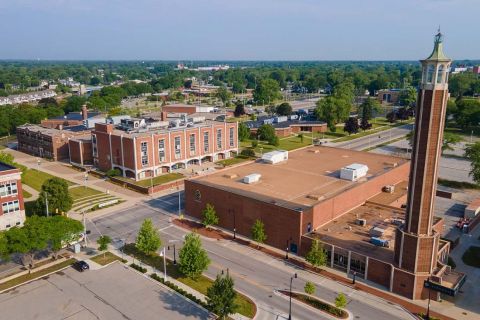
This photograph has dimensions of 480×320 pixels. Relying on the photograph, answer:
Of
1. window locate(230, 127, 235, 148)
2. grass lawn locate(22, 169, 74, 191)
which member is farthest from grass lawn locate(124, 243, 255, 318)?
window locate(230, 127, 235, 148)

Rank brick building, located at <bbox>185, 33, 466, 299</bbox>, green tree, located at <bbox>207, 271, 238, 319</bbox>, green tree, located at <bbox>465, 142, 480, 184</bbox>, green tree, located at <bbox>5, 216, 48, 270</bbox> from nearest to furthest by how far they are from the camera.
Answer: green tree, located at <bbox>207, 271, 238, 319</bbox> < brick building, located at <bbox>185, 33, 466, 299</bbox> < green tree, located at <bbox>5, 216, 48, 270</bbox> < green tree, located at <bbox>465, 142, 480, 184</bbox>

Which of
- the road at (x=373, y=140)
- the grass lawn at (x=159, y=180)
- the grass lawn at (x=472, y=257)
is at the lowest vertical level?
the grass lawn at (x=472, y=257)

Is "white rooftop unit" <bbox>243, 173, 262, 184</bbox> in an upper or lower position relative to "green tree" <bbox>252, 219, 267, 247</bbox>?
upper

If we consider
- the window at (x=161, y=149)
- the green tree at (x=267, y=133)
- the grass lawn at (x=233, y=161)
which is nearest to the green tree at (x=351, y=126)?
the green tree at (x=267, y=133)

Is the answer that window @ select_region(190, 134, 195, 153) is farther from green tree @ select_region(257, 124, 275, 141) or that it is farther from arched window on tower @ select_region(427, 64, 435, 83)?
arched window on tower @ select_region(427, 64, 435, 83)

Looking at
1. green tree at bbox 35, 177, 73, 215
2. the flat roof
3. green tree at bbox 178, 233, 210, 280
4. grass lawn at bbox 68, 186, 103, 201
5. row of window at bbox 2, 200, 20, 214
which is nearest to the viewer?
green tree at bbox 178, 233, 210, 280

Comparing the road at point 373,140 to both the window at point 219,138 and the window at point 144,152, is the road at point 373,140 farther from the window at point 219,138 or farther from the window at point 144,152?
the window at point 144,152

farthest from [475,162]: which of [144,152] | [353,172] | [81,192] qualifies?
[81,192]
